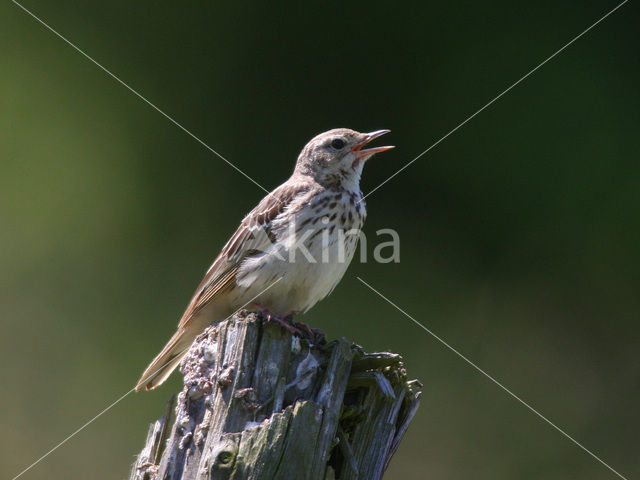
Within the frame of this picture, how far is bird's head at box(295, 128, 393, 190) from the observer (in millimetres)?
6180

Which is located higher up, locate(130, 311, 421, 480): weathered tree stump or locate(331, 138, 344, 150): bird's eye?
locate(331, 138, 344, 150): bird's eye

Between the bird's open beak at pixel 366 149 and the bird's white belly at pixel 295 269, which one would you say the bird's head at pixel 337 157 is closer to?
the bird's open beak at pixel 366 149

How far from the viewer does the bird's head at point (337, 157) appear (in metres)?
6.18

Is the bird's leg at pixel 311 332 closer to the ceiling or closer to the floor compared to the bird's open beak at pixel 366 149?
closer to the floor

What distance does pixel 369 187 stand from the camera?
8281 millimetres

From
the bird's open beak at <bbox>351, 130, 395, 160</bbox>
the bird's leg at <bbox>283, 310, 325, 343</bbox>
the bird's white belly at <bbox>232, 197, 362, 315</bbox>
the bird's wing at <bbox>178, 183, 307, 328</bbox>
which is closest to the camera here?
the bird's leg at <bbox>283, 310, 325, 343</bbox>

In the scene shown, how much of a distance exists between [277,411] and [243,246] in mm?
2363

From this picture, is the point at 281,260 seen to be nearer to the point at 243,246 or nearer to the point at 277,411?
the point at 243,246

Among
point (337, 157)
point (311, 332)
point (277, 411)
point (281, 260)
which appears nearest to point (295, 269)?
point (281, 260)

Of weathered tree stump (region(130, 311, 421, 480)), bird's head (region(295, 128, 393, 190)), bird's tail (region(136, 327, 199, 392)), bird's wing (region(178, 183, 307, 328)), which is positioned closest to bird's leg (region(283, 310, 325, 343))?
weathered tree stump (region(130, 311, 421, 480))

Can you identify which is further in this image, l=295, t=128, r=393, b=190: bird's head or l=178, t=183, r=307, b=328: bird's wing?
l=295, t=128, r=393, b=190: bird's head

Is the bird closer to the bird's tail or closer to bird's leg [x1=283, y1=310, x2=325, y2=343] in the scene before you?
the bird's tail

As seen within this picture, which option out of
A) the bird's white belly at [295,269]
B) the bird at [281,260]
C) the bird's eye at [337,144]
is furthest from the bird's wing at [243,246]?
the bird's eye at [337,144]

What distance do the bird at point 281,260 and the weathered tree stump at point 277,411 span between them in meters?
1.37
